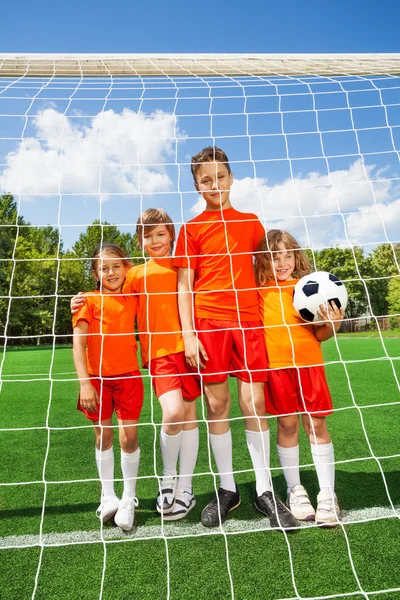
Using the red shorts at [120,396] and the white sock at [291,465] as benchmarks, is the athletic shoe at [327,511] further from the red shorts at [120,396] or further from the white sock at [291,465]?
the red shorts at [120,396]

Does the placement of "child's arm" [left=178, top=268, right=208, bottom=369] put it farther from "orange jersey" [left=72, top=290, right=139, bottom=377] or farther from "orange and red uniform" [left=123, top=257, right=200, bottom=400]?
"orange jersey" [left=72, top=290, right=139, bottom=377]

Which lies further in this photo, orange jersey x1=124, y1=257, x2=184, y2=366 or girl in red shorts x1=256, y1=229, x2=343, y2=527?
orange jersey x1=124, y1=257, x2=184, y2=366

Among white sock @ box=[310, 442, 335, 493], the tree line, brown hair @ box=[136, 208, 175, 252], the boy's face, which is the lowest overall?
white sock @ box=[310, 442, 335, 493]

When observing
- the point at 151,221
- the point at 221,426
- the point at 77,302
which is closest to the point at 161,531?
the point at 221,426

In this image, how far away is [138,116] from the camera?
262cm

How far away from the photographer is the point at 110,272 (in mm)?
2365

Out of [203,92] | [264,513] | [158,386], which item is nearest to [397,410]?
[264,513]

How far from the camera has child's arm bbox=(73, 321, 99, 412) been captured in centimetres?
222

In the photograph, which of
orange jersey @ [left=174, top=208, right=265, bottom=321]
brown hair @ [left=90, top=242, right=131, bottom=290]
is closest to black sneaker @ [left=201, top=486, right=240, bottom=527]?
orange jersey @ [left=174, top=208, right=265, bottom=321]

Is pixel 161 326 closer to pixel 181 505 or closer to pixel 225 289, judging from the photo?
pixel 225 289

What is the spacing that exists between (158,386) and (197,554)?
0.72 meters

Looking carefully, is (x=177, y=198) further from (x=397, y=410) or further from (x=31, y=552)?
(x=397, y=410)

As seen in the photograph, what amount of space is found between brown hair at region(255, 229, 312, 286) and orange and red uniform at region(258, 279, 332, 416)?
100mm

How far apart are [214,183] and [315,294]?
73 cm
